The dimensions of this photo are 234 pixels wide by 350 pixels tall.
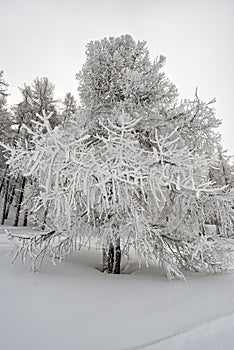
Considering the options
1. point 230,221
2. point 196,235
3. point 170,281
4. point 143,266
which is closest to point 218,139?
point 230,221

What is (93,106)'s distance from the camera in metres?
6.28

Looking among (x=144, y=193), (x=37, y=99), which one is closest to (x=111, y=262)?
(x=144, y=193)

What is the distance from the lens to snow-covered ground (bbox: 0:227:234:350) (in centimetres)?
298

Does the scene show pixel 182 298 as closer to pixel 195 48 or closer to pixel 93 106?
pixel 93 106

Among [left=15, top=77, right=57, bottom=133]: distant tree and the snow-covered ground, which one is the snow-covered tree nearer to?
the snow-covered ground

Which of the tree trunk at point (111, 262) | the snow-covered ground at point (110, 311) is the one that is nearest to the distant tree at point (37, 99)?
the tree trunk at point (111, 262)

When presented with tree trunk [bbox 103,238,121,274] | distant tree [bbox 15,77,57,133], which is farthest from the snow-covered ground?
distant tree [bbox 15,77,57,133]

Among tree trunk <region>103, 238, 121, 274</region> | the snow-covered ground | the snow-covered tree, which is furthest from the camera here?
tree trunk <region>103, 238, 121, 274</region>

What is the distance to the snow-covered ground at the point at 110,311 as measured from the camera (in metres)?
2.98

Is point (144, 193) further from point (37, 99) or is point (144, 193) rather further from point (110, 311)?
point (37, 99)

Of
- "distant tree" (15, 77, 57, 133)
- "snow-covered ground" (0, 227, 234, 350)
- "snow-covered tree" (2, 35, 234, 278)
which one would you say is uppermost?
"distant tree" (15, 77, 57, 133)

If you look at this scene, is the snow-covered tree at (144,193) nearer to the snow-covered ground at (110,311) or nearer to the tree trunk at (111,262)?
the tree trunk at (111,262)

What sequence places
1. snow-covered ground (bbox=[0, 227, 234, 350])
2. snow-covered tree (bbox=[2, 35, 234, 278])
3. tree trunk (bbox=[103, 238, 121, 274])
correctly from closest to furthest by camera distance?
snow-covered ground (bbox=[0, 227, 234, 350]) → snow-covered tree (bbox=[2, 35, 234, 278]) → tree trunk (bbox=[103, 238, 121, 274])

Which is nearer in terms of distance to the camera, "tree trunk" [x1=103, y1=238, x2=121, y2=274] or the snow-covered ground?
the snow-covered ground
